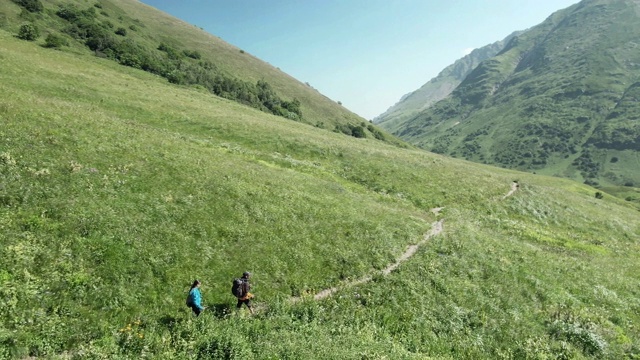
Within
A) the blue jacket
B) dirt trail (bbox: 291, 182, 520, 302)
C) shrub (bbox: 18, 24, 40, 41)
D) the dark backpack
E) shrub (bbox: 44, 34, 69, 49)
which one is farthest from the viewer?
shrub (bbox: 44, 34, 69, 49)

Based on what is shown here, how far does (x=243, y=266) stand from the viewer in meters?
Answer: 20.4

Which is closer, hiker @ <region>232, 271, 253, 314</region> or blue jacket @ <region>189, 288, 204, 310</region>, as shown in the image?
blue jacket @ <region>189, 288, 204, 310</region>

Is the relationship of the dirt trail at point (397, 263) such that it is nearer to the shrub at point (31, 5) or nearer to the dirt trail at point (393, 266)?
the dirt trail at point (393, 266)

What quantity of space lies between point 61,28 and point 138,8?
71112 mm

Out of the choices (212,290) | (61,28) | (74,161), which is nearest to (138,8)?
(61,28)

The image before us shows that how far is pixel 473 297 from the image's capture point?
2359 cm

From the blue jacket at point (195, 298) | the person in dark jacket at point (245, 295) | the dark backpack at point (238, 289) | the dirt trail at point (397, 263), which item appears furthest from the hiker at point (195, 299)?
the dirt trail at point (397, 263)

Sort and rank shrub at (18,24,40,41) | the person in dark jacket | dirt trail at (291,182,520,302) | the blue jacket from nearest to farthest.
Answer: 1. the blue jacket
2. the person in dark jacket
3. dirt trail at (291,182,520,302)
4. shrub at (18,24,40,41)

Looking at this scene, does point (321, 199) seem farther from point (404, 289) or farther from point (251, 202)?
point (404, 289)

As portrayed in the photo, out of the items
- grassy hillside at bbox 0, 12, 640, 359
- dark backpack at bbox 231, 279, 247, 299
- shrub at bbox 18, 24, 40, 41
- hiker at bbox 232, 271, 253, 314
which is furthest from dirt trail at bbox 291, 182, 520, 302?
shrub at bbox 18, 24, 40, 41

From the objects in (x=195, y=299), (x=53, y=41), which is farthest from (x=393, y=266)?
(x=53, y=41)

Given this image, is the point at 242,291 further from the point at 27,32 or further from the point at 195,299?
the point at 27,32

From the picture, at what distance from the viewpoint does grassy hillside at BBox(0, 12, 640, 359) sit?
14.6 metres

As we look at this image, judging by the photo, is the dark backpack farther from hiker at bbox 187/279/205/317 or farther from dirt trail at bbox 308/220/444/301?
dirt trail at bbox 308/220/444/301
